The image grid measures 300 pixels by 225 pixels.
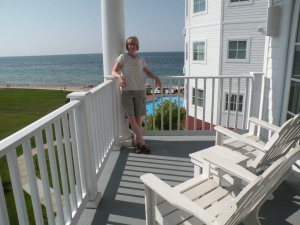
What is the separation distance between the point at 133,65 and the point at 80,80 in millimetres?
53130

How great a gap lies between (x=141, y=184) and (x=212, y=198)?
1168mm

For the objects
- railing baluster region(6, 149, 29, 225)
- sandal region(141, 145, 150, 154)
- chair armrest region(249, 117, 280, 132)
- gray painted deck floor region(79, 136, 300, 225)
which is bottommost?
gray painted deck floor region(79, 136, 300, 225)

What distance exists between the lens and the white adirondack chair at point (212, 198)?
1.29m

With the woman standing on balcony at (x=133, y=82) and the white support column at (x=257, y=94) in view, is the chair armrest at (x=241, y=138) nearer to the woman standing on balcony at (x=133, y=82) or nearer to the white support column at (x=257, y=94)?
the woman standing on balcony at (x=133, y=82)

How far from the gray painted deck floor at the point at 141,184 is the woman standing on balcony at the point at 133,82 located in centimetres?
33

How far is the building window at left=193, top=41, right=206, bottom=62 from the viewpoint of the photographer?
45.2 ft

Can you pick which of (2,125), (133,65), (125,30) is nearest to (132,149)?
(133,65)

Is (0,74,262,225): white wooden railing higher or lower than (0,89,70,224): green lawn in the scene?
higher

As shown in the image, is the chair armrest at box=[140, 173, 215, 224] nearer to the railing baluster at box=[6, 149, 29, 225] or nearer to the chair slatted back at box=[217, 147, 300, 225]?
the chair slatted back at box=[217, 147, 300, 225]

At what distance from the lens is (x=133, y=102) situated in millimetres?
3570

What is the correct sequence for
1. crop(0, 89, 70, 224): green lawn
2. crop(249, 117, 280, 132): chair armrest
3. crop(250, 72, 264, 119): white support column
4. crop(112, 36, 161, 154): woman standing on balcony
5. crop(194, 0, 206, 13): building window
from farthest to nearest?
crop(0, 89, 70, 224): green lawn < crop(194, 0, 206, 13): building window < crop(250, 72, 264, 119): white support column < crop(112, 36, 161, 154): woman standing on balcony < crop(249, 117, 280, 132): chair armrest

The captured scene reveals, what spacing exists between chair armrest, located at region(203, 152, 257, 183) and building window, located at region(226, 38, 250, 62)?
11580 mm

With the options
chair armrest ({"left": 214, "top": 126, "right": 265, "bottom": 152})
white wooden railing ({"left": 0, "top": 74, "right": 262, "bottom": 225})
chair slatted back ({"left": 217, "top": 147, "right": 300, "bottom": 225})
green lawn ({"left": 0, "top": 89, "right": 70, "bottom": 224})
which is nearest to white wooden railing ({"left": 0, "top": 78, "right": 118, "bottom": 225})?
white wooden railing ({"left": 0, "top": 74, "right": 262, "bottom": 225})

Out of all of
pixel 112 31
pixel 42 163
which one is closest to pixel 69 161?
pixel 42 163
